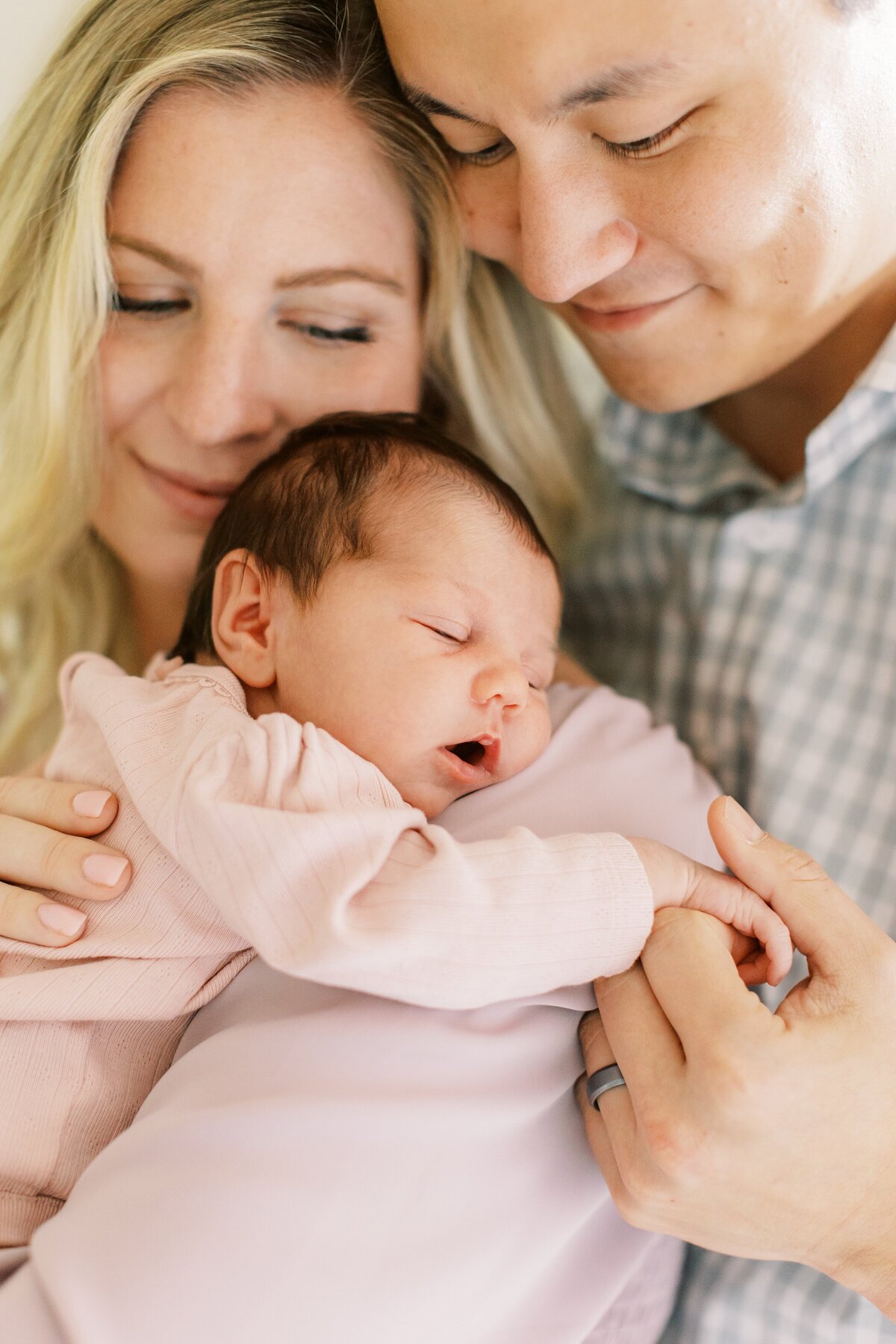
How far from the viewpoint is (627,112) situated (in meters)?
1.22

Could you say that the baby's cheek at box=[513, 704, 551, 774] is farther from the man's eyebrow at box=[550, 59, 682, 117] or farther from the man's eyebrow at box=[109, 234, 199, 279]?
the man's eyebrow at box=[109, 234, 199, 279]

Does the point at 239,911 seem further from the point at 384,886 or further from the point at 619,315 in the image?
the point at 619,315

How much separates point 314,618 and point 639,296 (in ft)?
2.10

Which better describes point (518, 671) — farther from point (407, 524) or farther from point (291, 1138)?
point (291, 1138)

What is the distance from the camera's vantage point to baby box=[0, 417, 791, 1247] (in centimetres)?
102

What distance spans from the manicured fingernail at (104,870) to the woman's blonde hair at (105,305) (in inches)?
31.8

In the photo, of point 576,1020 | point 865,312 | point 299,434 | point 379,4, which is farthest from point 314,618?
point 865,312

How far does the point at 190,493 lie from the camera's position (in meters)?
1.75

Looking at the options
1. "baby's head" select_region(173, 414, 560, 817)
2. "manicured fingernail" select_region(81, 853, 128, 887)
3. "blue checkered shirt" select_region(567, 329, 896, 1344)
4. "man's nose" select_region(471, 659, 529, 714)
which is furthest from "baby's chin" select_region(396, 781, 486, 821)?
"blue checkered shirt" select_region(567, 329, 896, 1344)

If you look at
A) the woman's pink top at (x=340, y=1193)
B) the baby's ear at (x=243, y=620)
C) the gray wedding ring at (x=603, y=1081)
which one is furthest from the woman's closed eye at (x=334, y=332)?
the gray wedding ring at (x=603, y=1081)

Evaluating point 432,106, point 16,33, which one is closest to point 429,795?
point 432,106

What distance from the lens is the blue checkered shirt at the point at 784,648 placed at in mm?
1397

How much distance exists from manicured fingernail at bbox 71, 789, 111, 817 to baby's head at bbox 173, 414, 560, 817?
0.66ft

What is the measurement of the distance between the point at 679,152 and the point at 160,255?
0.72m
